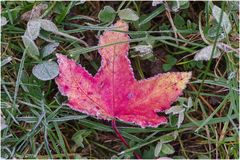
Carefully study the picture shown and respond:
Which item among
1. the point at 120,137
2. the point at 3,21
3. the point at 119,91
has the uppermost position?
the point at 3,21

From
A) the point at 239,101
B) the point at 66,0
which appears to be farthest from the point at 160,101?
the point at 66,0

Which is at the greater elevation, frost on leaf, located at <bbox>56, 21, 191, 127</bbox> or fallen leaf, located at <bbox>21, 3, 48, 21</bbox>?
fallen leaf, located at <bbox>21, 3, 48, 21</bbox>

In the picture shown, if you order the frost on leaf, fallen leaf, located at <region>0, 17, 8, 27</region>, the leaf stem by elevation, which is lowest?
the leaf stem

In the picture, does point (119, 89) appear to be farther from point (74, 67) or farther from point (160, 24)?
point (160, 24)

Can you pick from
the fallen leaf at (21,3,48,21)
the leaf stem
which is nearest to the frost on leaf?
the leaf stem

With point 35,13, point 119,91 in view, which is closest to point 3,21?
point 35,13

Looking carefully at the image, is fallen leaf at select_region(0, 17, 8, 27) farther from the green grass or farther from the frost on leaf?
the frost on leaf

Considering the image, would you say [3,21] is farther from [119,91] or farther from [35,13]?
[119,91]

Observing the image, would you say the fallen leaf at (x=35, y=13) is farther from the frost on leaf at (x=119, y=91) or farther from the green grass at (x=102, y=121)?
the frost on leaf at (x=119, y=91)
